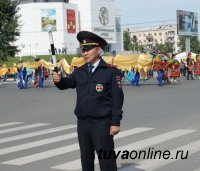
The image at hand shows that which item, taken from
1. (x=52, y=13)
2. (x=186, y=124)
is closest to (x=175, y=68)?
(x=186, y=124)

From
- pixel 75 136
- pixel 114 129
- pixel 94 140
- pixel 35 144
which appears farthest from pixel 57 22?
pixel 114 129

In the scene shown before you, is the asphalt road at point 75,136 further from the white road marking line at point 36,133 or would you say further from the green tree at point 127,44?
the green tree at point 127,44

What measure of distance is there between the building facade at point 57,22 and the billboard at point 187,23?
3300 cm

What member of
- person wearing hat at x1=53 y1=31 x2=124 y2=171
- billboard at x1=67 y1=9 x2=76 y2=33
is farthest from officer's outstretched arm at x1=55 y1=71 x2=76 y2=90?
billboard at x1=67 y1=9 x2=76 y2=33

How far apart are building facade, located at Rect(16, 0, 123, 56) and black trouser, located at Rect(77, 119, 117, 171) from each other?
3810 inches

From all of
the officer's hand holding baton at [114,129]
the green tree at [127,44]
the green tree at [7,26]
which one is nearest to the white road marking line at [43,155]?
the officer's hand holding baton at [114,129]

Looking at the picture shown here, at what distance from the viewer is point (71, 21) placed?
107938 millimetres

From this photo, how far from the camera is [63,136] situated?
411 inches

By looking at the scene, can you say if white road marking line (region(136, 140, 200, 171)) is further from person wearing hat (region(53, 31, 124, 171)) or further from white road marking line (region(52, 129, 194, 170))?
person wearing hat (region(53, 31, 124, 171))

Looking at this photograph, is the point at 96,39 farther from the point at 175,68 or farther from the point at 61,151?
the point at 175,68

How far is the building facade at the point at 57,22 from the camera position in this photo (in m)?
105

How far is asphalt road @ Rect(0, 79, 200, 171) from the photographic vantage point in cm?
757

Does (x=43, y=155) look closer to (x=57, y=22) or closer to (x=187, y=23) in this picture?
(x=187, y=23)

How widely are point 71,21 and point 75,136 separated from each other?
324 feet
